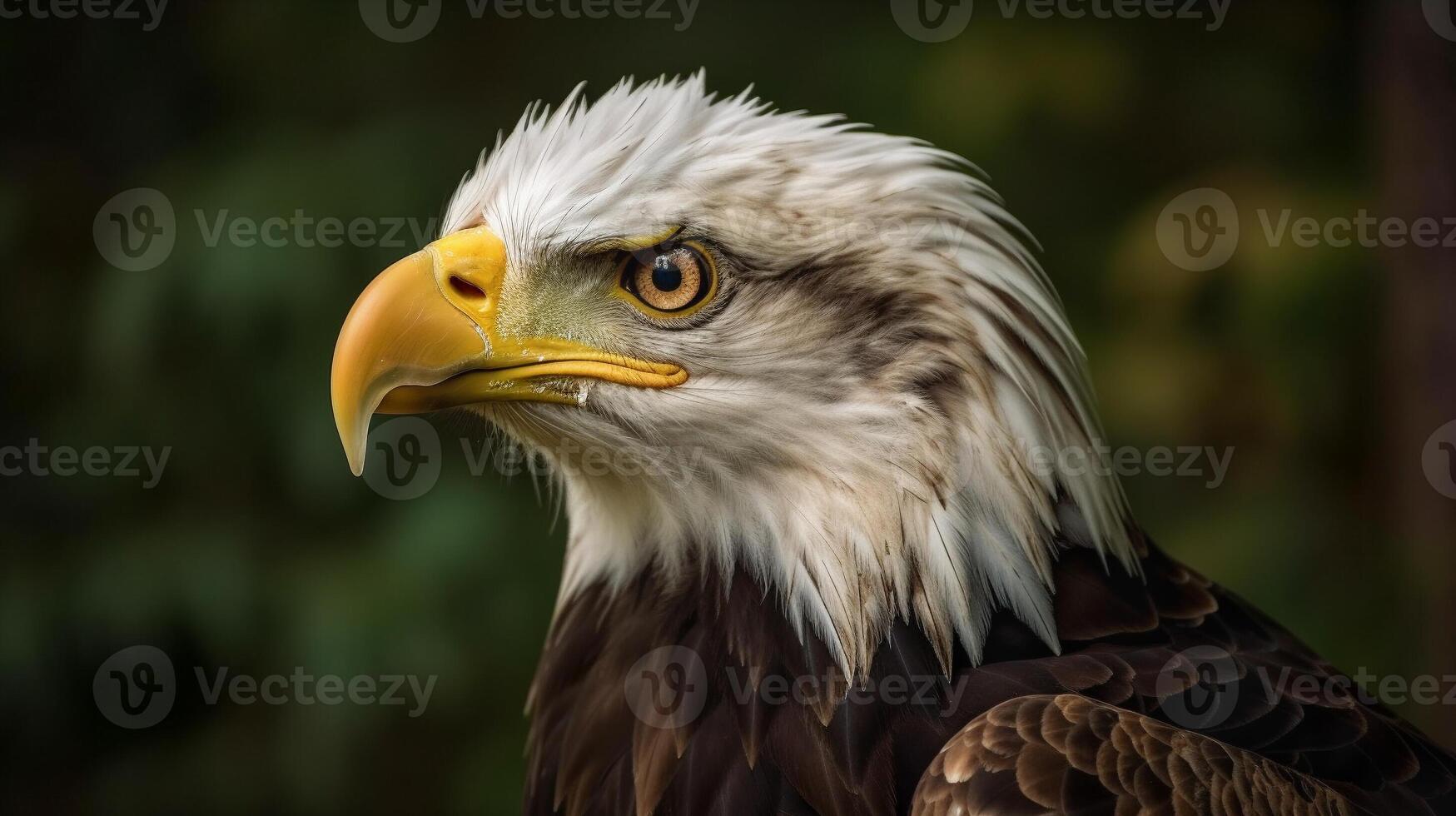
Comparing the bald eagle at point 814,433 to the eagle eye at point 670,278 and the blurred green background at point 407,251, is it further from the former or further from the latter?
the blurred green background at point 407,251

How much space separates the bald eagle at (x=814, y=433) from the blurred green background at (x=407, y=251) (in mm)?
1414

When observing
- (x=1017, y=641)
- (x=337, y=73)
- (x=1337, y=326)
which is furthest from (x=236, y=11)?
(x=1337, y=326)

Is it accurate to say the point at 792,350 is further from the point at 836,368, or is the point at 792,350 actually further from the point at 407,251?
the point at 407,251

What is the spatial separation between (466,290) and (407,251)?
55.2 inches

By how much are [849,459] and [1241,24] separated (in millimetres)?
2686

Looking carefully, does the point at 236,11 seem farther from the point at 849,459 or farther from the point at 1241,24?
the point at 1241,24

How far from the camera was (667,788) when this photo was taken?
1.52 m

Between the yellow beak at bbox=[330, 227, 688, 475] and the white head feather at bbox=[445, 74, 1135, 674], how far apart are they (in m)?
0.03

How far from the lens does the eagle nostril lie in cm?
151

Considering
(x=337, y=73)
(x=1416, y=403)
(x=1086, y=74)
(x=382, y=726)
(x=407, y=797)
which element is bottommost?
(x=407, y=797)

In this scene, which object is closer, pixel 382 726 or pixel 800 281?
pixel 800 281

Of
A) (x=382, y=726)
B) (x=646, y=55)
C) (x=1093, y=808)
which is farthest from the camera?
(x=646, y=55)

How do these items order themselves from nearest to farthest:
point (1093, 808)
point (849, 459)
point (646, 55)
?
1. point (1093, 808)
2. point (849, 459)
3. point (646, 55)

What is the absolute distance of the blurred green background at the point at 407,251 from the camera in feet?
9.57
